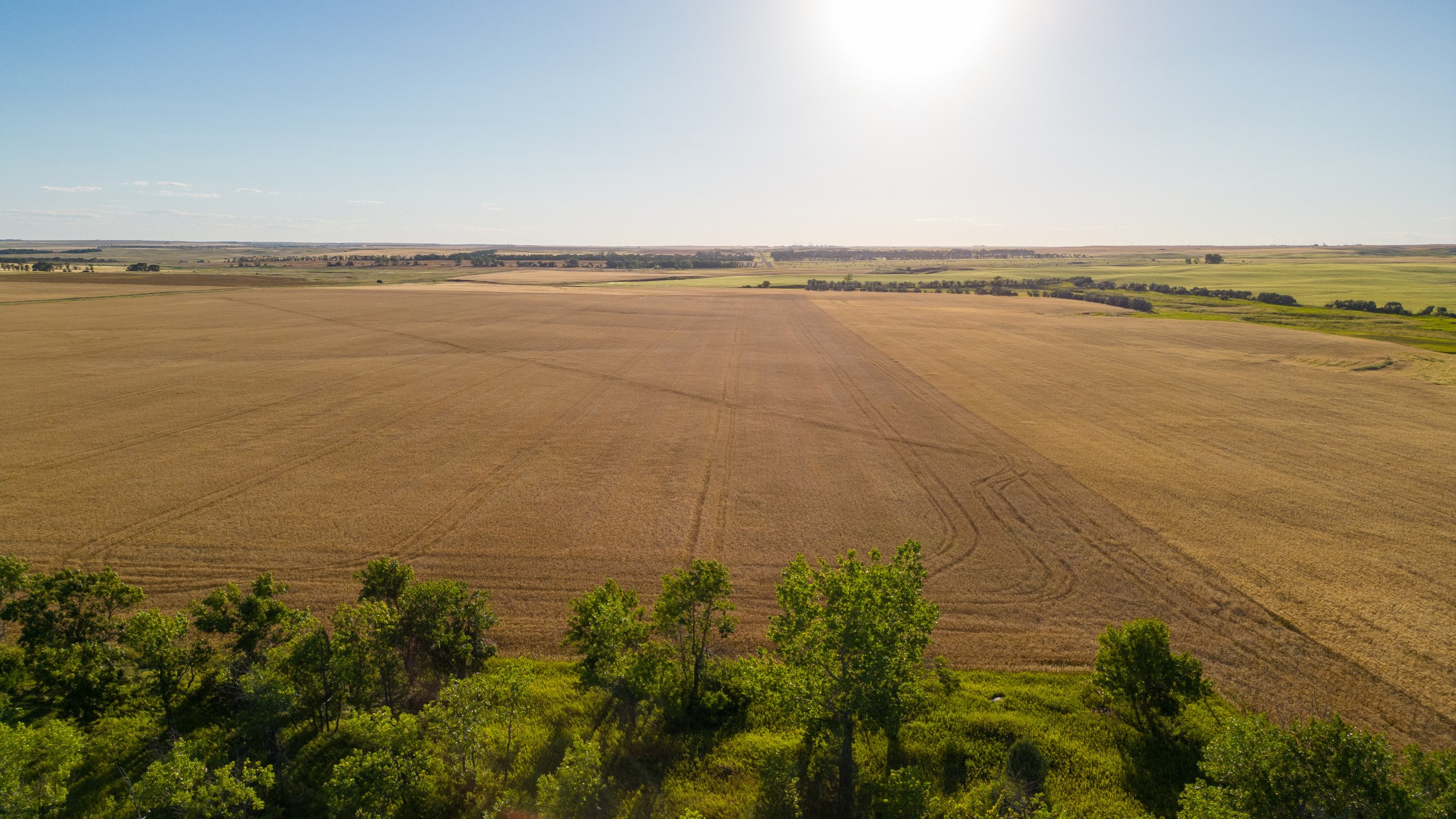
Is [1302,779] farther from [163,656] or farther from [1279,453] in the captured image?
[1279,453]

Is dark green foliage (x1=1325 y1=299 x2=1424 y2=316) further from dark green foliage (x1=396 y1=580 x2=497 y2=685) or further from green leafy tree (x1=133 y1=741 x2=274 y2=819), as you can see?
green leafy tree (x1=133 y1=741 x2=274 y2=819)

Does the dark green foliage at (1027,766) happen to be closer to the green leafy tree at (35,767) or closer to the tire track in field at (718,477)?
the tire track in field at (718,477)

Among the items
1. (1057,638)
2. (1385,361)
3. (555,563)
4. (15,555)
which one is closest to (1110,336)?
(1385,361)

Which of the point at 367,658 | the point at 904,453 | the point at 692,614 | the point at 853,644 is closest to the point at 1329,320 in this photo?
the point at 904,453

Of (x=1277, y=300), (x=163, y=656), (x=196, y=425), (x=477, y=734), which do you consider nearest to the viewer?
(x=477, y=734)

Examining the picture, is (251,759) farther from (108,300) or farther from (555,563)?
(108,300)

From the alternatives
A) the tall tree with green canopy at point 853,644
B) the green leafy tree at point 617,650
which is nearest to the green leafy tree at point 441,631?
the green leafy tree at point 617,650

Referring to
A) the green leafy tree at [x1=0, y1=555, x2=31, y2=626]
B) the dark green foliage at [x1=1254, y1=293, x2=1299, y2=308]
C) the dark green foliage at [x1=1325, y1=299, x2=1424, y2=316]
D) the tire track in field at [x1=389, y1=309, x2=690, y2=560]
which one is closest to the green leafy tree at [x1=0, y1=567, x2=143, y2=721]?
the green leafy tree at [x1=0, y1=555, x2=31, y2=626]
